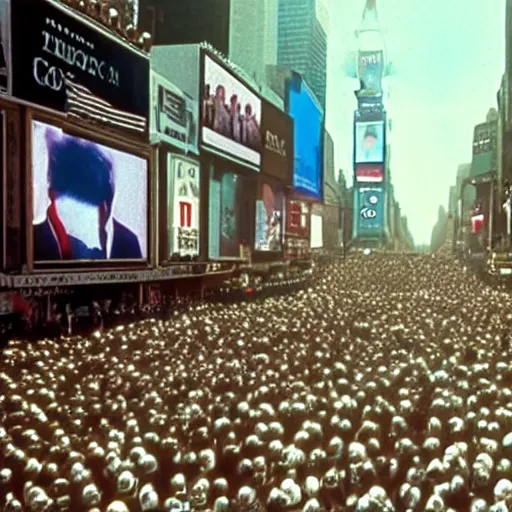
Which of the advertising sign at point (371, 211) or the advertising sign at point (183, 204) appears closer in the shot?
the advertising sign at point (183, 204)

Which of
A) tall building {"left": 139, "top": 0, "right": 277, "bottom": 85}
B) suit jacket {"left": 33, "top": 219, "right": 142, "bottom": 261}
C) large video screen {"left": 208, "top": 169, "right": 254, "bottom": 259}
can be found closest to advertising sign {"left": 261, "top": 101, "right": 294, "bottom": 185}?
large video screen {"left": 208, "top": 169, "right": 254, "bottom": 259}

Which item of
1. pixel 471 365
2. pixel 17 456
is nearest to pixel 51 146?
pixel 471 365

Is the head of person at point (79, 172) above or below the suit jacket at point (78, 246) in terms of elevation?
above

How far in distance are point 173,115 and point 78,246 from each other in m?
8.16

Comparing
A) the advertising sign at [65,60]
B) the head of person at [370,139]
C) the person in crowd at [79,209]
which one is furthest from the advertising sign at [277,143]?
the head of person at [370,139]

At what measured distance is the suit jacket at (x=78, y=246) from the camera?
1688 cm

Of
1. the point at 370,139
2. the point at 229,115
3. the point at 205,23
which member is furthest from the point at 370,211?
the point at 229,115

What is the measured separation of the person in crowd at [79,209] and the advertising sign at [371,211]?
108661mm

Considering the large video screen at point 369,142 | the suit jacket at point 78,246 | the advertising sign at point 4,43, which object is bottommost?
the suit jacket at point 78,246

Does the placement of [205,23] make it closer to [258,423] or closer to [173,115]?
[173,115]

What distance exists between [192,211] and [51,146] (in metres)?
10.7

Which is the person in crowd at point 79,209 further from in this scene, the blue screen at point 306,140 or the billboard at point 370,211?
the billboard at point 370,211

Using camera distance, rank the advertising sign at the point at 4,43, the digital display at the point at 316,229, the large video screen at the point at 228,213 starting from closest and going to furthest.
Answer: the advertising sign at the point at 4,43
the large video screen at the point at 228,213
the digital display at the point at 316,229

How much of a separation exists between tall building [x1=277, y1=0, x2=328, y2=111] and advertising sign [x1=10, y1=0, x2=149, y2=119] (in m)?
65.3
